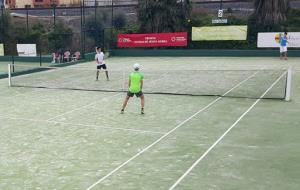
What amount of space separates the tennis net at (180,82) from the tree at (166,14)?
14.9 metres

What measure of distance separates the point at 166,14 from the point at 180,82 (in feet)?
66.6

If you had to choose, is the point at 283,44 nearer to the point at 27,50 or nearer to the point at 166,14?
the point at 166,14

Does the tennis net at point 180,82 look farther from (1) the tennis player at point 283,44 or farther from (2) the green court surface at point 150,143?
(1) the tennis player at point 283,44

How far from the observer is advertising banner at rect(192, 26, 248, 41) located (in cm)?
3909

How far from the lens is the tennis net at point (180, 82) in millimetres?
19719

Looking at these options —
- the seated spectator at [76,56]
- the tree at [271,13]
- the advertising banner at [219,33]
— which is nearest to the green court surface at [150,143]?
the seated spectator at [76,56]

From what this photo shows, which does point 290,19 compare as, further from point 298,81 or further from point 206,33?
point 298,81

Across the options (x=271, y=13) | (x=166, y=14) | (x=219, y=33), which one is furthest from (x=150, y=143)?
(x=166, y=14)

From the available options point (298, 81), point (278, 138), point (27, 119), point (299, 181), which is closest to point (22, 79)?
point (27, 119)

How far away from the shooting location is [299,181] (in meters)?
8.69

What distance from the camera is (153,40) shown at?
4125 cm

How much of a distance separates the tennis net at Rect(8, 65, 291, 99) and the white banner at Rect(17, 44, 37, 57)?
8731 millimetres

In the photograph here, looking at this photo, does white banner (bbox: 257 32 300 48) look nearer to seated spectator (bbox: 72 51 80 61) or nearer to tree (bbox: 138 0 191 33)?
tree (bbox: 138 0 191 33)

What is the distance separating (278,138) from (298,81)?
37.0 feet
